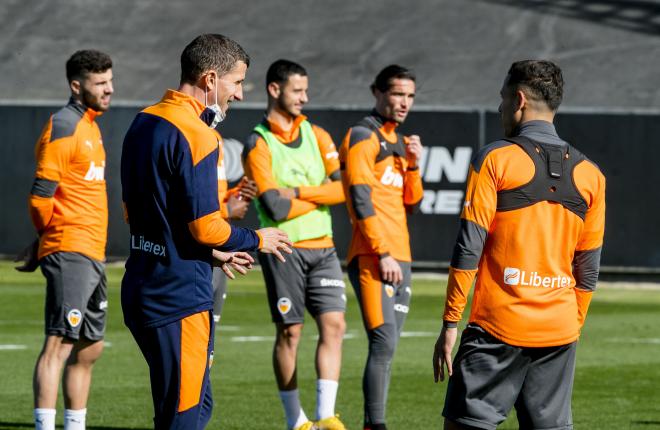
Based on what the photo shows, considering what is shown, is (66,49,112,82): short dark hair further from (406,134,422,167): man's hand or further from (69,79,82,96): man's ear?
(406,134,422,167): man's hand

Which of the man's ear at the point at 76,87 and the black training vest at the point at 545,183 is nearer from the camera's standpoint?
the black training vest at the point at 545,183

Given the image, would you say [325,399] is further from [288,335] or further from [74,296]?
[74,296]

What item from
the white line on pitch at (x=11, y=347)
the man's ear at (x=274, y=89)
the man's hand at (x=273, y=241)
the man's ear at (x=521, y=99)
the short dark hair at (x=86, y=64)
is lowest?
the white line on pitch at (x=11, y=347)

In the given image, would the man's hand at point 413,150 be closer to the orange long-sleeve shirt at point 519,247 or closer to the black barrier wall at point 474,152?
the orange long-sleeve shirt at point 519,247

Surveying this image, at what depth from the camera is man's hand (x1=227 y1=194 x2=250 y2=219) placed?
828cm

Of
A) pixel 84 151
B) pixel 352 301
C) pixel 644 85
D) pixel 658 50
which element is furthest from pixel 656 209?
pixel 84 151

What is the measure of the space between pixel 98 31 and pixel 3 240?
A: 39.1 feet

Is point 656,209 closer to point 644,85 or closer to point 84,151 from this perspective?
point 644,85

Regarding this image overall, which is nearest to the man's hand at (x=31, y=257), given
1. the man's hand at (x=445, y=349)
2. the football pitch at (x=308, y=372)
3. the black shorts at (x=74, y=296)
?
the black shorts at (x=74, y=296)

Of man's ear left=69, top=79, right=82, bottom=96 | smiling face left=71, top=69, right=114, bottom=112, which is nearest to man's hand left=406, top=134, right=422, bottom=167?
smiling face left=71, top=69, right=114, bottom=112

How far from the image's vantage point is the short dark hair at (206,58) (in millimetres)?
6008

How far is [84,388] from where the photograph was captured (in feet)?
28.0

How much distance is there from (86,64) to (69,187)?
2.71ft

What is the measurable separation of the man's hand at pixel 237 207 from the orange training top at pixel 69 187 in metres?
0.94
